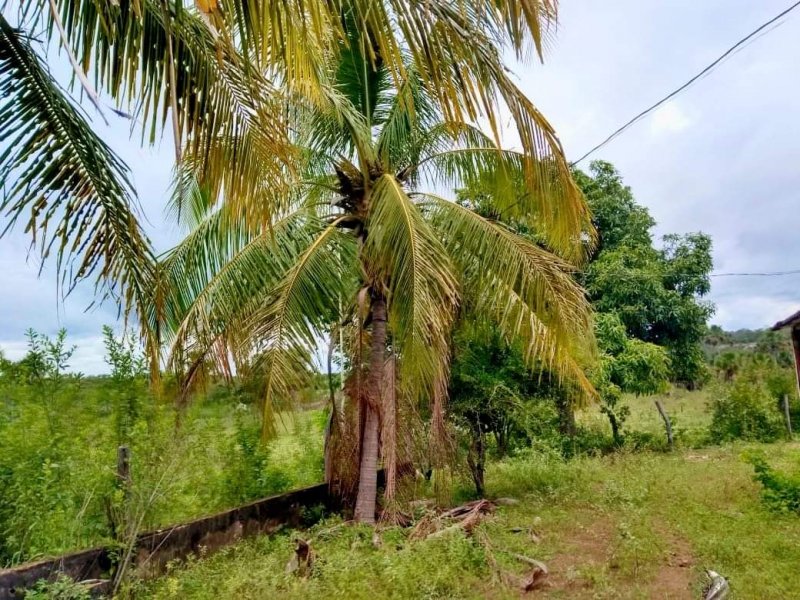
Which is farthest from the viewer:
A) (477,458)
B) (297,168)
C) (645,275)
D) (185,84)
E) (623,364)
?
(645,275)

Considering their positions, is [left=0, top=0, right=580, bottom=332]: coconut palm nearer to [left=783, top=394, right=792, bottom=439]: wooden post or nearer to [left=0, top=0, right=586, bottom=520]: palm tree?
[left=0, top=0, right=586, bottom=520]: palm tree

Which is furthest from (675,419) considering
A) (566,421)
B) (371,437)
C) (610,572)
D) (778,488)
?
(371,437)

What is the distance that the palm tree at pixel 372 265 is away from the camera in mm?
5219

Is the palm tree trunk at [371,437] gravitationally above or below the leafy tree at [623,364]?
below

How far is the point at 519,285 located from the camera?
597cm

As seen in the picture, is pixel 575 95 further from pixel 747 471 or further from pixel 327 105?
pixel 747 471

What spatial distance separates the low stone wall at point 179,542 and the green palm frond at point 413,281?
2.28 m

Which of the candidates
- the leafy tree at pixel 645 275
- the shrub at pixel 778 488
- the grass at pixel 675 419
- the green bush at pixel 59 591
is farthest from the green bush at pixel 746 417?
the green bush at pixel 59 591

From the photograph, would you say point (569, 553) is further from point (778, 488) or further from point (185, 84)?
point (185, 84)

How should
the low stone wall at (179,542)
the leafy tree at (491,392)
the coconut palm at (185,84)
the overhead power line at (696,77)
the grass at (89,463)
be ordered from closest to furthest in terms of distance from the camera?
the coconut palm at (185,84) → the low stone wall at (179,542) → the grass at (89,463) → the overhead power line at (696,77) → the leafy tree at (491,392)

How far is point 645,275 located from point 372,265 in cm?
789

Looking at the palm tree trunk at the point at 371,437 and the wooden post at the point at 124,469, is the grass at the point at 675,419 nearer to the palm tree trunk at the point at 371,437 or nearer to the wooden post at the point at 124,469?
the palm tree trunk at the point at 371,437

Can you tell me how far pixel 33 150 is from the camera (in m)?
2.60

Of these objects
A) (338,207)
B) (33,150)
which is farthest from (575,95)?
(33,150)
